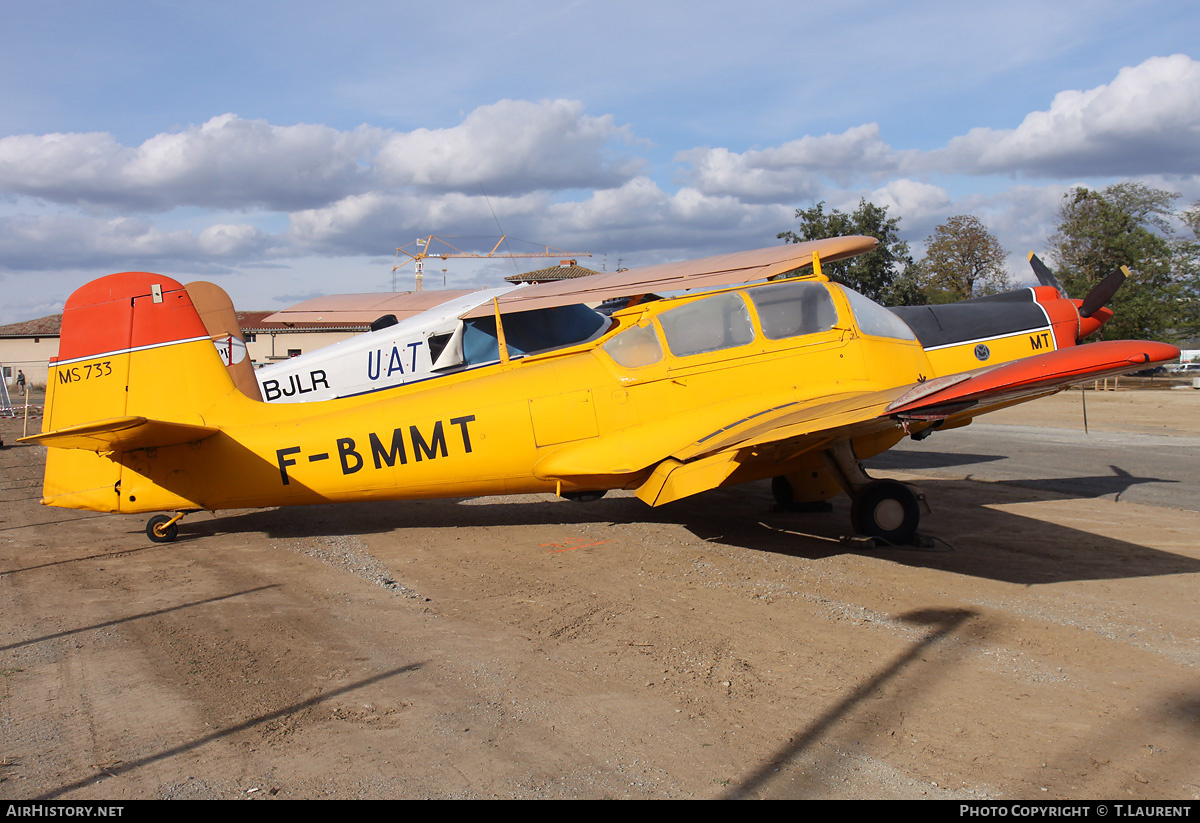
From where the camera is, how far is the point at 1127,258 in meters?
47.2

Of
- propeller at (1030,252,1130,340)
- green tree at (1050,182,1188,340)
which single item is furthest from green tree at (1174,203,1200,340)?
propeller at (1030,252,1130,340)

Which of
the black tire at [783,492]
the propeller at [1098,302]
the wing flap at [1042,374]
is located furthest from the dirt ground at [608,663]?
the propeller at [1098,302]

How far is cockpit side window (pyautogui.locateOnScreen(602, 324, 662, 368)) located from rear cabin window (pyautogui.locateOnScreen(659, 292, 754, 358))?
15 centimetres

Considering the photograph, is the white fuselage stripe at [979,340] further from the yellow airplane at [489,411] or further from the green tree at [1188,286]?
the green tree at [1188,286]

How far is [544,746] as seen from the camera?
3572 mm

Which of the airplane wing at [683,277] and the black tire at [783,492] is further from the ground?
the airplane wing at [683,277]

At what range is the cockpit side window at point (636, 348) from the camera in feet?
24.5

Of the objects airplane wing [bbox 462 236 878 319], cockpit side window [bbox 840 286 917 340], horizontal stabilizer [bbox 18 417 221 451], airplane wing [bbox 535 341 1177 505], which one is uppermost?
airplane wing [bbox 462 236 878 319]

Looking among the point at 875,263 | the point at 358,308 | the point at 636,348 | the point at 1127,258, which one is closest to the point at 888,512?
the point at 636,348

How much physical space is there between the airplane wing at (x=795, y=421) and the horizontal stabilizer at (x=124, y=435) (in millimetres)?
3525

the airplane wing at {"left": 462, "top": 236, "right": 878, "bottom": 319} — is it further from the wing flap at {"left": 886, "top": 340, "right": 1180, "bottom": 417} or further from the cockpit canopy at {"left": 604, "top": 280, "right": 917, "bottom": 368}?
the wing flap at {"left": 886, "top": 340, "right": 1180, "bottom": 417}

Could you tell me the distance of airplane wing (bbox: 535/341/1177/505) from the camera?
17.6 feet

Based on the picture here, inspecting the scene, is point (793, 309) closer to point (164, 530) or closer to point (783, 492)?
point (783, 492)

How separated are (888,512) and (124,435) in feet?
23.9
